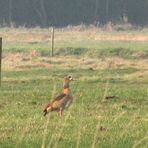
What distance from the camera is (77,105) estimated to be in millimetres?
17922

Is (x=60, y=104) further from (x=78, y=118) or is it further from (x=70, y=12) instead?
(x=70, y=12)

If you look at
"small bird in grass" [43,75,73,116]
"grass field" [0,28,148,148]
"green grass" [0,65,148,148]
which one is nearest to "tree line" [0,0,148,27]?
"grass field" [0,28,148,148]

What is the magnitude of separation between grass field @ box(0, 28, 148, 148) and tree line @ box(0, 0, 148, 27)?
3509 cm

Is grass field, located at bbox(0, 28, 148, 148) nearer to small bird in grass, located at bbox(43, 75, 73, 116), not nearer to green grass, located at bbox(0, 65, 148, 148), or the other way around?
green grass, located at bbox(0, 65, 148, 148)

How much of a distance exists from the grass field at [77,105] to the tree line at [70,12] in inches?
1382

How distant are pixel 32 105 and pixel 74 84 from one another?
6555mm

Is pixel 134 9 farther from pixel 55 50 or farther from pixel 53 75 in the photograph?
pixel 53 75

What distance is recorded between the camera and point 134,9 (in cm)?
7812

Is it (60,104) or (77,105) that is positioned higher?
(60,104)

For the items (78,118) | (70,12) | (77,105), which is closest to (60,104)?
(78,118)

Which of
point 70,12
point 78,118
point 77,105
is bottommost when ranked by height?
point 77,105

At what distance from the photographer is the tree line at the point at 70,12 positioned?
247ft

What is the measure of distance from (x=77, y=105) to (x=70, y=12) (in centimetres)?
5940

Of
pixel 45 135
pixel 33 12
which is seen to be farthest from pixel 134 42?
pixel 45 135
